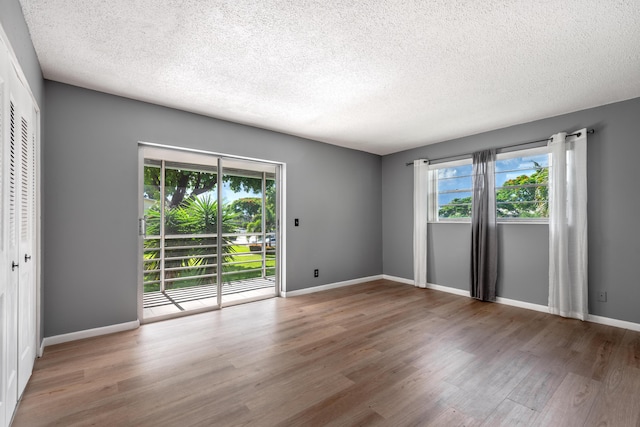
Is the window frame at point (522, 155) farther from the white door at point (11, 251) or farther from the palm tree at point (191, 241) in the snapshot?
the white door at point (11, 251)

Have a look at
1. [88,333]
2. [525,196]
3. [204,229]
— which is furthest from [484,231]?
[88,333]

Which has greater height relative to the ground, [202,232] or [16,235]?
[16,235]

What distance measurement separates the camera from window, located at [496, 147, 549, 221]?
3.92 meters

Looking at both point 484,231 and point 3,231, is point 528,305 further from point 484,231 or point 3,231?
point 3,231

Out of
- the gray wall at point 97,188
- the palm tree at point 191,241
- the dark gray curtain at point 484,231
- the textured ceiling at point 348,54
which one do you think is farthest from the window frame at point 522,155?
the palm tree at point 191,241

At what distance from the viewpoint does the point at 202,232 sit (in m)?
4.32

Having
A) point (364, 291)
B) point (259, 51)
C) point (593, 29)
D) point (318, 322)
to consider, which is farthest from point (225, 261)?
point (593, 29)

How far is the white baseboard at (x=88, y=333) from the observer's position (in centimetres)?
276

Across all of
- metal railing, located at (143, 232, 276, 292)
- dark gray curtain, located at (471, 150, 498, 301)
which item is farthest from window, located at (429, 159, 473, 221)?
metal railing, located at (143, 232, 276, 292)

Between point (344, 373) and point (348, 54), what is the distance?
8.40 feet

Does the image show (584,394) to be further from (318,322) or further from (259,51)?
(259,51)

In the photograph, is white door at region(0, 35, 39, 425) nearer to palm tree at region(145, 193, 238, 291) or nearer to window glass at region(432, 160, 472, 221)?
palm tree at region(145, 193, 238, 291)

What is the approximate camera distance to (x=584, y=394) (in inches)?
79.6

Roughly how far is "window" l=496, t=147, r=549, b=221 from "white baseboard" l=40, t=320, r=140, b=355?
4.98 m
